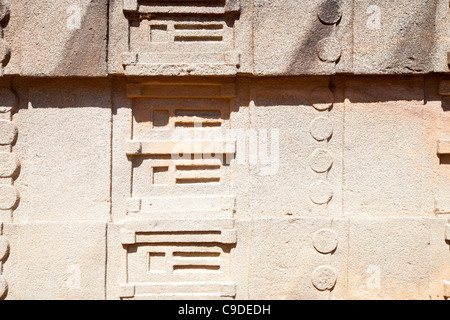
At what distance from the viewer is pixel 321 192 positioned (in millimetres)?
2820

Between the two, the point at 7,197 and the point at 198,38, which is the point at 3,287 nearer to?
the point at 7,197

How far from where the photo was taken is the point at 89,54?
268 cm

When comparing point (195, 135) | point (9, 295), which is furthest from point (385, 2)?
point (9, 295)

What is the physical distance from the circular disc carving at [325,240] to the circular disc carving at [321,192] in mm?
255

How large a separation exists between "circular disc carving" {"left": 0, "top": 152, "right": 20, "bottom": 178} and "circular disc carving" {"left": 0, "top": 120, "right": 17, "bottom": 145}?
0.11m

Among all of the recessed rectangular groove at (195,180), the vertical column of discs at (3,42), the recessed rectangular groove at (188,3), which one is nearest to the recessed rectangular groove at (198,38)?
the recessed rectangular groove at (188,3)

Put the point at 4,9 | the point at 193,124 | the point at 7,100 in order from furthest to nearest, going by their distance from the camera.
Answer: the point at 193,124, the point at 7,100, the point at 4,9

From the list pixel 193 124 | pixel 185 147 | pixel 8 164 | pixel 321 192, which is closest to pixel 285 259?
pixel 321 192

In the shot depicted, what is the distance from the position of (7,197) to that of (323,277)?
275cm

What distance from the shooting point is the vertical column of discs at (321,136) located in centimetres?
281

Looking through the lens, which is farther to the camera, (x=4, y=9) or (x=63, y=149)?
(x=63, y=149)

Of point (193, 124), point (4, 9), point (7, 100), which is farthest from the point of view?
point (193, 124)

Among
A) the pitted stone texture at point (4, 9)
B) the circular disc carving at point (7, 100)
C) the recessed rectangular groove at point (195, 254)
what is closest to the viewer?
the pitted stone texture at point (4, 9)

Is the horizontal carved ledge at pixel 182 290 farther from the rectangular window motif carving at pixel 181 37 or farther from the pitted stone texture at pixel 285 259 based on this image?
the rectangular window motif carving at pixel 181 37
